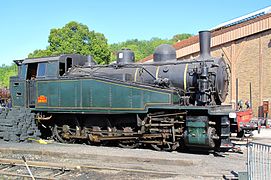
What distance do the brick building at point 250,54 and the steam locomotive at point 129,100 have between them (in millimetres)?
9806

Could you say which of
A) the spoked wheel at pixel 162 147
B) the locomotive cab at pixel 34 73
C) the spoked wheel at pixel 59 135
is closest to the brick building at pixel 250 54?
the locomotive cab at pixel 34 73

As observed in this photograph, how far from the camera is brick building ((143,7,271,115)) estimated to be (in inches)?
779

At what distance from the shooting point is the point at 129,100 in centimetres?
1034

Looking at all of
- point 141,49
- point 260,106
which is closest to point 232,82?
point 260,106

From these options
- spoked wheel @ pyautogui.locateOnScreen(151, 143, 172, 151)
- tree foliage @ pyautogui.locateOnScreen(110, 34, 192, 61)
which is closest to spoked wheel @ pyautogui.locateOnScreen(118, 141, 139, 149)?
spoked wheel @ pyautogui.locateOnScreen(151, 143, 172, 151)

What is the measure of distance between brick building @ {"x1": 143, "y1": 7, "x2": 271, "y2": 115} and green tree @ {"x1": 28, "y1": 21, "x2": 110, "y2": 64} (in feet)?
65.5

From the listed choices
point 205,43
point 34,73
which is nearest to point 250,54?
point 205,43

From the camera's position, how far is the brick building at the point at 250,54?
64.9ft

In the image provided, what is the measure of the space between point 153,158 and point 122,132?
97.4 inches

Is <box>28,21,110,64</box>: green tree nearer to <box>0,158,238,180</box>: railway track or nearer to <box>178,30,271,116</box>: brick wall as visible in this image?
<box>178,30,271,116</box>: brick wall

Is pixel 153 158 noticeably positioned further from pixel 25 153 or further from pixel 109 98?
pixel 25 153

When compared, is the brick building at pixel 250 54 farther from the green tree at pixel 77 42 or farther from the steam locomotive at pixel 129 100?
the green tree at pixel 77 42

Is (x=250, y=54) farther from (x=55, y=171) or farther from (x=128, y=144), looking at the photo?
(x=55, y=171)

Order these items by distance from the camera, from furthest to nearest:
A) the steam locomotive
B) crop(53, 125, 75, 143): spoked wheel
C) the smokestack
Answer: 1. crop(53, 125, 75, 143): spoked wheel
2. the smokestack
3. the steam locomotive
